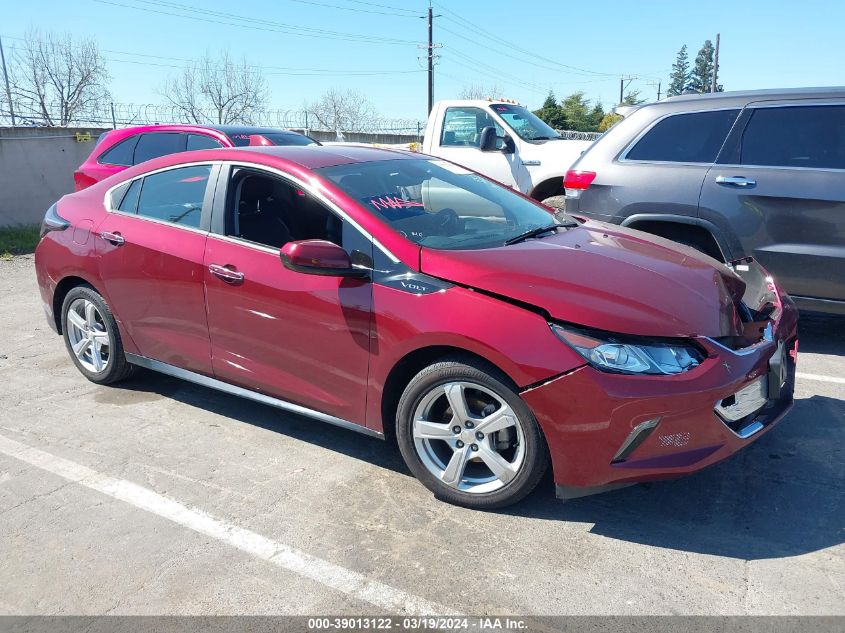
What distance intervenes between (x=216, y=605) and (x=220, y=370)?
164cm

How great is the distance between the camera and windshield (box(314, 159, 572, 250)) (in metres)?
3.65

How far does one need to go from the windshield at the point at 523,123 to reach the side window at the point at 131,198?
5578mm

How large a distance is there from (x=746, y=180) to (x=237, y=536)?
172 inches

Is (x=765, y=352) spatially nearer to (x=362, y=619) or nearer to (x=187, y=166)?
(x=362, y=619)

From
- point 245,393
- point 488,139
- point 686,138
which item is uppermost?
point 686,138

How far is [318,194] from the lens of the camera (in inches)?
146

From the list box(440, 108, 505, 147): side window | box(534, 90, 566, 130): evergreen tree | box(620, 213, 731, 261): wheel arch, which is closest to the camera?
box(620, 213, 731, 261): wheel arch

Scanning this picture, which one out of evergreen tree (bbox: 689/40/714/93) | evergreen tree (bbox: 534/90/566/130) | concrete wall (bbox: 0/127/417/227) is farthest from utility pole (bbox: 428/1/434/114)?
evergreen tree (bbox: 689/40/714/93)

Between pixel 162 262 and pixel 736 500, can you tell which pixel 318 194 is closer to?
pixel 162 262

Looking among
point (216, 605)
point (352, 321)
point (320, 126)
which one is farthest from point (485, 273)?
point (320, 126)

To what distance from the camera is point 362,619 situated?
2621mm

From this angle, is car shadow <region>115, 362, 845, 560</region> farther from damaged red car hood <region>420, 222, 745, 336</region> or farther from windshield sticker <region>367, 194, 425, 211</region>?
windshield sticker <region>367, 194, 425, 211</region>

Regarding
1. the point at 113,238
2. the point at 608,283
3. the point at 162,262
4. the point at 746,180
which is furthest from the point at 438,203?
the point at 746,180

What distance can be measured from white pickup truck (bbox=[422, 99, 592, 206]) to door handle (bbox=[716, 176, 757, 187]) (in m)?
2.65
